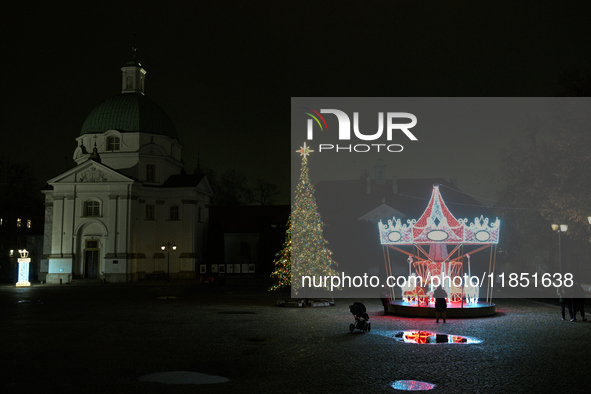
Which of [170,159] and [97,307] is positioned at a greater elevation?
[170,159]

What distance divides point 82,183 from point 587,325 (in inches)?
1894

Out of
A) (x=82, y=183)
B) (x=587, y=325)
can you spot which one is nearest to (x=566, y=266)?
(x=587, y=325)

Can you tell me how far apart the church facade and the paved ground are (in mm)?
34593

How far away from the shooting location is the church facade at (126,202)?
5569 cm

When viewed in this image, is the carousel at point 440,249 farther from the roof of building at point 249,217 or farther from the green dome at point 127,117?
the roof of building at point 249,217

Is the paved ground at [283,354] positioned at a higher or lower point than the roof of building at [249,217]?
lower

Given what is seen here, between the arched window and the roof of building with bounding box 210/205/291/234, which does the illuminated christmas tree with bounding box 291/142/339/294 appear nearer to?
the arched window

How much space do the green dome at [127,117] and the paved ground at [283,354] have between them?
135 ft

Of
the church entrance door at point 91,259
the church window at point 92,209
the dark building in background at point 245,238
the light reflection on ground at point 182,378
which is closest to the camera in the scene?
the light reflection on ground at point 182,378

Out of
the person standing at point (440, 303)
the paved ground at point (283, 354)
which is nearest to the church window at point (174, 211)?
the paved ground at point (283, 354)

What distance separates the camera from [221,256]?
6334 centimetres

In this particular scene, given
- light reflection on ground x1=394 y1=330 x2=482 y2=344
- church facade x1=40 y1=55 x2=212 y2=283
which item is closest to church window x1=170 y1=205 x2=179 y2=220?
church facade x1=40 y1=55 x2=212 y2=283

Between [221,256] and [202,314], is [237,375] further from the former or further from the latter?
[221,256]

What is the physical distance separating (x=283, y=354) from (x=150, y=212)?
50.0m
